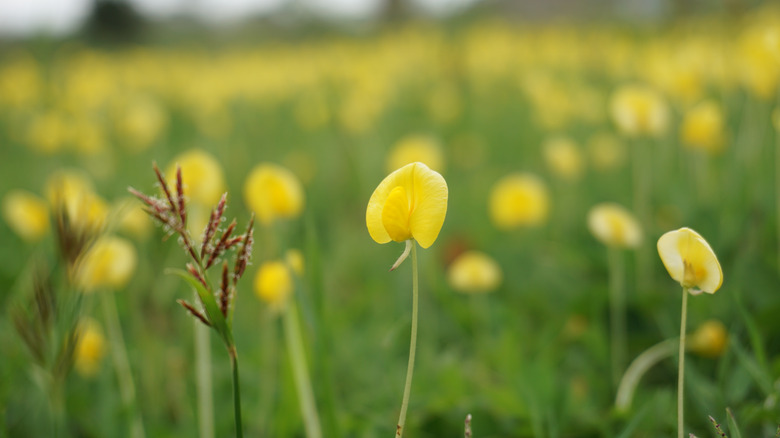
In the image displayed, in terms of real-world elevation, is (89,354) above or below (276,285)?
below

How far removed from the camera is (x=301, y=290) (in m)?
0.91

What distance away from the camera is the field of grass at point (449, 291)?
3.35ft

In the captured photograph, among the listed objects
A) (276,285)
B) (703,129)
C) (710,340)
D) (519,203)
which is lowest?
(710,340)

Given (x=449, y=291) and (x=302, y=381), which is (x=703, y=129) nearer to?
(x=449, y=291)

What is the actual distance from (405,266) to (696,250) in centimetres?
124

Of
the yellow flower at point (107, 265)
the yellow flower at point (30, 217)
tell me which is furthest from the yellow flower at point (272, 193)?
the yellow flower at point (30, 217)

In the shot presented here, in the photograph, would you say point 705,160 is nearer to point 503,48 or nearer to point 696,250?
point 696,250

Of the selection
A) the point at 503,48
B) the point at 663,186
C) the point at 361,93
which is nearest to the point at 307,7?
the point at 503,48

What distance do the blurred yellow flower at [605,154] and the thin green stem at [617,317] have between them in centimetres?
130

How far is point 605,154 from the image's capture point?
9.08 feet

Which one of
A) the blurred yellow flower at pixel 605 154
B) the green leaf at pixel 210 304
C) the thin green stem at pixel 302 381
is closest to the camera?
the green leaf at pixel 210 304

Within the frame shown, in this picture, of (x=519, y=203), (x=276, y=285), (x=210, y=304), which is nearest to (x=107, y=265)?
(x=276, y=285)

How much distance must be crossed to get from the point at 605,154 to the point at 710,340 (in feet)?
5.66

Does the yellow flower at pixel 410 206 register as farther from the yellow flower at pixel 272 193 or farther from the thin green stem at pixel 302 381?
the yellow flower at pixel 272 193
